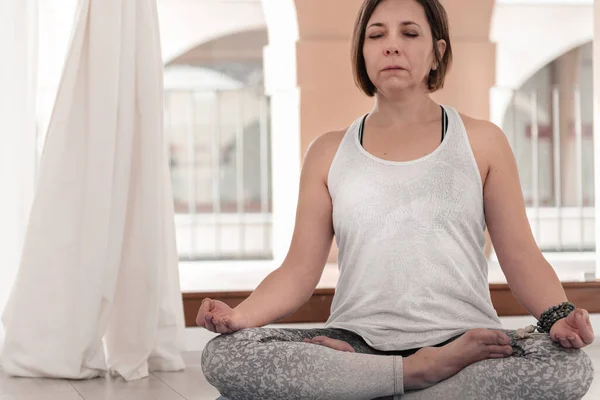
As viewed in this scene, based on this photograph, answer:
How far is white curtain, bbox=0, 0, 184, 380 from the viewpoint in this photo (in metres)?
2.83

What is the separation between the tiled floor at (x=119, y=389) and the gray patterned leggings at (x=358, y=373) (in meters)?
0.70

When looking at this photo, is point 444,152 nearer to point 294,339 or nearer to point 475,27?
point 294,339

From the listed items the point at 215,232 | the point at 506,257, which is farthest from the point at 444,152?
the point at 215,232

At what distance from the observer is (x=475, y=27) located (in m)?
5.91

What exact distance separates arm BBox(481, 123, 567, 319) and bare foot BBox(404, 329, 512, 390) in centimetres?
18

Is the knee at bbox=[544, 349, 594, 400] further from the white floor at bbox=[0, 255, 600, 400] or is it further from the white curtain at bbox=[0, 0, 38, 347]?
the white curtain at bbox=[0, 0, 38, 347]

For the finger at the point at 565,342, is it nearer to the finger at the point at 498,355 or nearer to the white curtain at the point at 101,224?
the finger at the point at 498,355

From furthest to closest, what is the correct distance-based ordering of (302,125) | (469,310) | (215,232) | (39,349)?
1. (215,232)
2. (302,125)
3. (39,349)
4. (469,310)

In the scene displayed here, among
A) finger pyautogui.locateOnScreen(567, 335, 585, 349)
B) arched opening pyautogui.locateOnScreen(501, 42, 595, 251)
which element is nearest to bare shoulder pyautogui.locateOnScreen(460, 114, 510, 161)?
finger pyautogui.locateOnScreen(567, 335, 585, 349)

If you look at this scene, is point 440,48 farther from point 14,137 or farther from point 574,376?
point 14,137

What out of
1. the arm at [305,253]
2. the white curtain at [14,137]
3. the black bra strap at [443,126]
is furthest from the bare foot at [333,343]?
the white curtain at [14,137]

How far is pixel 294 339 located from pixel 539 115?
357 inches

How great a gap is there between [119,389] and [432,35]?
135 cm

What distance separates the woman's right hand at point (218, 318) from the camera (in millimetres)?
1810
